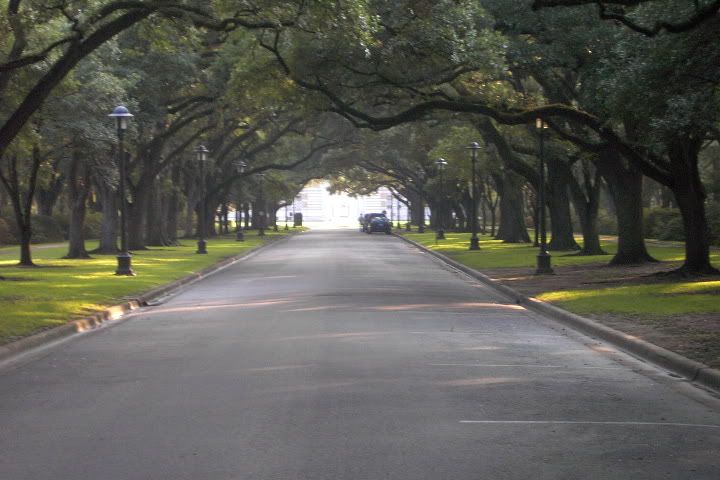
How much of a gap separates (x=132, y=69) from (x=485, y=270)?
1476 centimetres

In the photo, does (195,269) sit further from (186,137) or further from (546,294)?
(186,137)

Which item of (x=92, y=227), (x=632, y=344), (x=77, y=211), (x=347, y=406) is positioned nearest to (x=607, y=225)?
(x=92, y=227)

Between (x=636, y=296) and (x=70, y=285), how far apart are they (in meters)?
13.2

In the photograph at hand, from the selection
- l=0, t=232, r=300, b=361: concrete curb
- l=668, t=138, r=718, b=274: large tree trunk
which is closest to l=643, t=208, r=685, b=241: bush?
l=668, t=138, r=718, b=274: large tree trunk

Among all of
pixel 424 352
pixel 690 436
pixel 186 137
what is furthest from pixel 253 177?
pixel 690 436

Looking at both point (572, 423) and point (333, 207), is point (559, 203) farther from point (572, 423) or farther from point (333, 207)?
point (333, 207)

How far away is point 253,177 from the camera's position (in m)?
71.2

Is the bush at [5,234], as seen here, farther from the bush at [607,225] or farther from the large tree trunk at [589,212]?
the bush at [607,225]

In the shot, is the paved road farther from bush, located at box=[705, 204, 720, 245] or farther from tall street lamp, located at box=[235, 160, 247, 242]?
tall street lamp, located at box=[235, 160, 247, 242]

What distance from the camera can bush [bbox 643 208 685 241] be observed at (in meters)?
49.1

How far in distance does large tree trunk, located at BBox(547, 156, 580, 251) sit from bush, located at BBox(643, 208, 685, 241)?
8.94 meters

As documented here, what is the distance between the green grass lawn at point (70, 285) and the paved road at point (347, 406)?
138 cm

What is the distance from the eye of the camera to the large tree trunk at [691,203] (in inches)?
923

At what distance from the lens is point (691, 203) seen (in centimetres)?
2383
